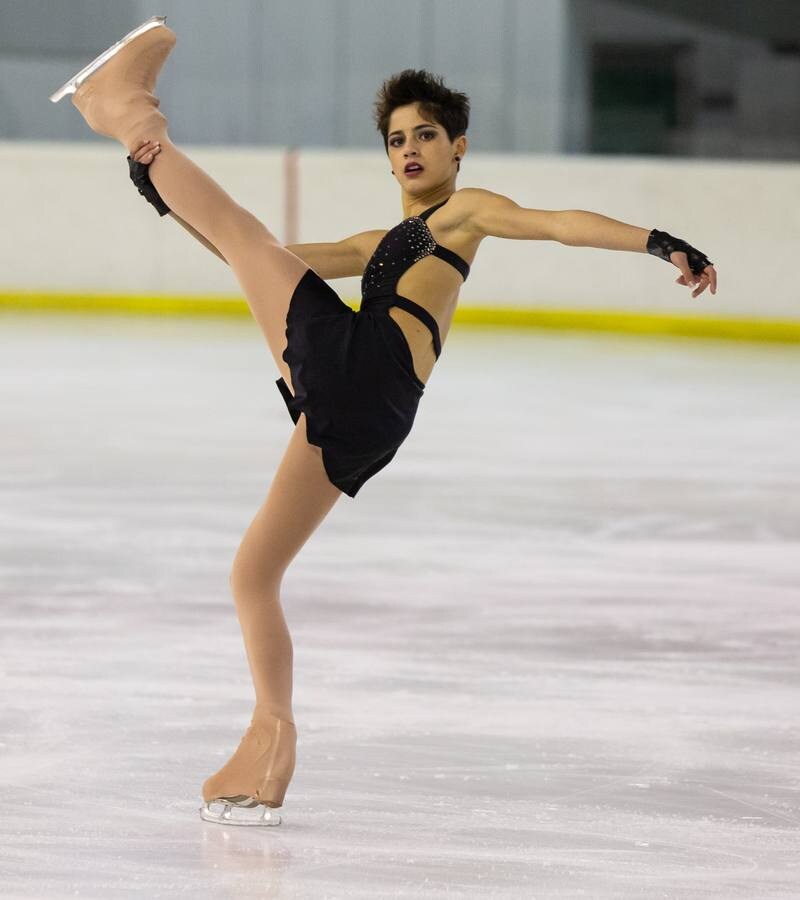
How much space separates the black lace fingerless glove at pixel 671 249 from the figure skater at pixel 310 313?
0.49 ft

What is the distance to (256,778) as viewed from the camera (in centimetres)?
264

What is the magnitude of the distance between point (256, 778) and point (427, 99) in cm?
104

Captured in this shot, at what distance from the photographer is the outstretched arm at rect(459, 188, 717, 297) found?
2.34 m

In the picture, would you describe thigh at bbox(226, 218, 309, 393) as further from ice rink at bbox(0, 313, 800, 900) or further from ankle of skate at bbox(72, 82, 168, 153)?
ice rink at bbox(0, 313, 800, 900)

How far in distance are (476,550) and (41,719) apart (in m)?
1.81

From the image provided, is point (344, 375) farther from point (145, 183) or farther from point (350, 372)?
point (145, 183)

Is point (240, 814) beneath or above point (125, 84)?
beneath

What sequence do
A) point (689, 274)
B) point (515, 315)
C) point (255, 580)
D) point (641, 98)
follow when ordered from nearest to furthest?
1. point (689, 274)
2. point (255, 580)
3. point (515, 315)
4. point (641, 98)

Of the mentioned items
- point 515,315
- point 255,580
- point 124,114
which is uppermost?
point 124,114

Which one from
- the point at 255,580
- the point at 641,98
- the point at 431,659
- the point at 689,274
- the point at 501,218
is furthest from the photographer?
the point at 641,98

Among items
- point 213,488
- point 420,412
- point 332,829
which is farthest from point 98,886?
point 420,412

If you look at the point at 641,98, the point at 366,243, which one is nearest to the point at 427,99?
the point at 366,243

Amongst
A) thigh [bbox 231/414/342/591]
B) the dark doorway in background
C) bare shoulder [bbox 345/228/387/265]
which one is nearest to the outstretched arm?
bare shoulder [bbox 345/228/387/265]

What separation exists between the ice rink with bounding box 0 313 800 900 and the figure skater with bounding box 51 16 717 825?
239 millimetres
